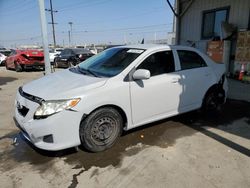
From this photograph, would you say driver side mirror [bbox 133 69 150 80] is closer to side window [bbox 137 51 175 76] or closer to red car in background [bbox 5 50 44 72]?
side window [bbox 137 51 175 76]

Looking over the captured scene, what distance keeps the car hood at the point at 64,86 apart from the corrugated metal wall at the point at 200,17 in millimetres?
8261

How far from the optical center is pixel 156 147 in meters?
3.59

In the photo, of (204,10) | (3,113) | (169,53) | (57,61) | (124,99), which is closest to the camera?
(124,99)

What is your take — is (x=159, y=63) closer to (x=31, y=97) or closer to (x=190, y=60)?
(x=190, y=60)

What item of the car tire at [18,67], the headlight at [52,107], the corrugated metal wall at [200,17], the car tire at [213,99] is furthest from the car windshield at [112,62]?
the car tire at [18,67]

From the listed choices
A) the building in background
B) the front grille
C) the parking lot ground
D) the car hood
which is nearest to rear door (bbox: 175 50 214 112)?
the parking lot ground

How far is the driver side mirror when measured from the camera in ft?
11.4

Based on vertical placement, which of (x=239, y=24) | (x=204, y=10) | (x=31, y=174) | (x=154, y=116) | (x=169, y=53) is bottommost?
(x=31, y=174)

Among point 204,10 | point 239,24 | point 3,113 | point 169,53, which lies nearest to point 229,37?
point 239,24

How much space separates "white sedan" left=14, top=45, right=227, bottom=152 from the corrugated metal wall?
599 cm

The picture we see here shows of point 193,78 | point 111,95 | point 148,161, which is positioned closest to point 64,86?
point 111,95

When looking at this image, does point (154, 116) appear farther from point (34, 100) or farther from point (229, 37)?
point (229, 37)

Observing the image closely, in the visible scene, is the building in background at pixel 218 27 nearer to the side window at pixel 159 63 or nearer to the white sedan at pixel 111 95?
the white sedan at pixel 111 95

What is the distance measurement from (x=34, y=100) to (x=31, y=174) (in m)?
0.97
